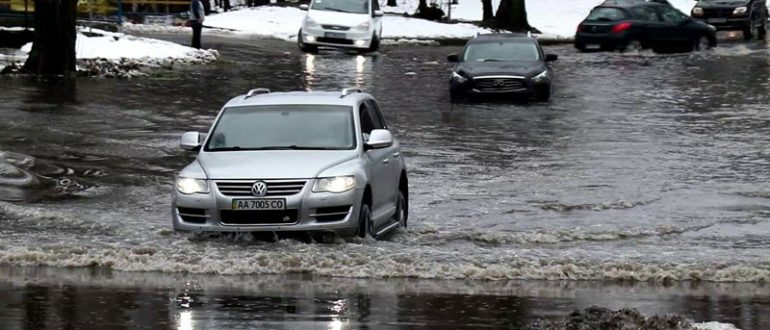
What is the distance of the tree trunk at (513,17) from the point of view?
178 feet

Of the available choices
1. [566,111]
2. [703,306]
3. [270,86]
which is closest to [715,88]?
[566,111]

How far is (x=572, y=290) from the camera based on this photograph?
11430 mm

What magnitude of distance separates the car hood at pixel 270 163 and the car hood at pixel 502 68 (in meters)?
15.9

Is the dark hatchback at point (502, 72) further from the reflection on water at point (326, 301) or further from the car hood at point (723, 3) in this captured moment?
the car hood at point (723, 3)

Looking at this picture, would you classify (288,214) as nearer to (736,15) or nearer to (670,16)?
(670,16)

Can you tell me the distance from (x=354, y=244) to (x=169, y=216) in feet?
12.1

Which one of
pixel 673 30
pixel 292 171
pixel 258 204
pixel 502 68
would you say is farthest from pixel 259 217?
pixel 673 30

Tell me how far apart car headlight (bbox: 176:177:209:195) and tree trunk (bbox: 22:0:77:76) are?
1780cm

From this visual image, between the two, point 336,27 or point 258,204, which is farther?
point 336,27

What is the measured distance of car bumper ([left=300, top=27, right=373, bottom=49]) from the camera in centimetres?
3978

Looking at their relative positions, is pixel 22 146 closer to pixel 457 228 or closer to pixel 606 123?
pixel 457 228

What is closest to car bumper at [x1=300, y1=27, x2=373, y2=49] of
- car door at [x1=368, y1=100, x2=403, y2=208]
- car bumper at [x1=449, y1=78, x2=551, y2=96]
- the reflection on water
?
car bumper at [x1=449, y1=78, x2=551, y2=96]

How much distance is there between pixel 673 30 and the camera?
4191 cm

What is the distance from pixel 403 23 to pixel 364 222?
3975cm
